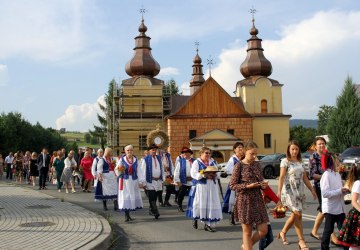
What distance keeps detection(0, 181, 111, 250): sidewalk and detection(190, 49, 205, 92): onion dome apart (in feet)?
189

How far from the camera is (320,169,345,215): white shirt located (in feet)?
22.7

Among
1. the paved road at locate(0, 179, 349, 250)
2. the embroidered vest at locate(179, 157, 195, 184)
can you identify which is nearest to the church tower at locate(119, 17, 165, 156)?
the embroidered vest at locate(179, 157, 195, 184)

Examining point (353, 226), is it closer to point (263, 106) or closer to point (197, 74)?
point (263, 106)

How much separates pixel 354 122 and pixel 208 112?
15.1 meters

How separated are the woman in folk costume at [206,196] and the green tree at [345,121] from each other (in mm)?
36173

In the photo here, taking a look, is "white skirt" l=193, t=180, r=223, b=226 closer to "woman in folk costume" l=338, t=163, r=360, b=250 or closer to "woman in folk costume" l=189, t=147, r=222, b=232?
"woman in folk costume" l=189, t=147, r=222, b=232

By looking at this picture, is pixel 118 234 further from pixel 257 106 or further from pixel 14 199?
pixel 257 106

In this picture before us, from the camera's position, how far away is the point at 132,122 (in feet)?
180

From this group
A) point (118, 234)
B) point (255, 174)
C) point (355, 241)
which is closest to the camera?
point (355, 241)

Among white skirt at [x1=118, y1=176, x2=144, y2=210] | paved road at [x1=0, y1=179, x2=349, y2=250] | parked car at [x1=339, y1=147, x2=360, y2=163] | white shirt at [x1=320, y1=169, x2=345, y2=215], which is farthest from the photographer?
parked car at [x1=339, y1=147, x2=360, y2=163]

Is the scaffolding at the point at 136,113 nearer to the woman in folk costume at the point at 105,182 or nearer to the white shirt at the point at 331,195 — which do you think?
the woman in folk costume at the point at 105,182

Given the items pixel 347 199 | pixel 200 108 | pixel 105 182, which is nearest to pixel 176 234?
pixel 347 199

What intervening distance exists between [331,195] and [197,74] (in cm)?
6553

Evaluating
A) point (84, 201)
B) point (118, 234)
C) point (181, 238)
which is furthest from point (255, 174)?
point (84, 201)
